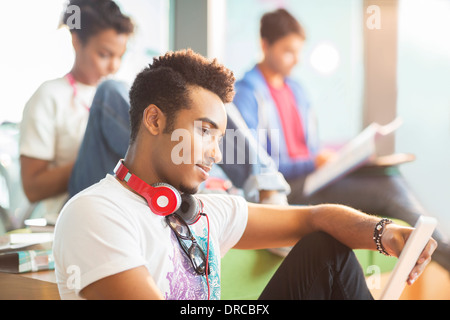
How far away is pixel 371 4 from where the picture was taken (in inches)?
104

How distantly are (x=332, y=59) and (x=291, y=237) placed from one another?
1.70 m

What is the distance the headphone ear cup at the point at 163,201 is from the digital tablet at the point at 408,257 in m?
0.36

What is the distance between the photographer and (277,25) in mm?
2363

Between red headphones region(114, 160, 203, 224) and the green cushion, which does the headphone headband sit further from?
the green cushion

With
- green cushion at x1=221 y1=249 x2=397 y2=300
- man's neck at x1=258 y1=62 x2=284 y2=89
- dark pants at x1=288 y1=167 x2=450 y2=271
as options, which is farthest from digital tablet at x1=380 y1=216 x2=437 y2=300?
man's neck at x1=258 y1=62 x2=284 y2=89

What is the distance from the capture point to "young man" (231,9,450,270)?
2.01 meters

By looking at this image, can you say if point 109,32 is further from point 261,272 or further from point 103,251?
point 103,251

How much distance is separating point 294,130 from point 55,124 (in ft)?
3.72

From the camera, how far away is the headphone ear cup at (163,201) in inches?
32.5

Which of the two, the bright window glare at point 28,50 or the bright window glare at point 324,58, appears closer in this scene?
the bright window glare at point 28,50

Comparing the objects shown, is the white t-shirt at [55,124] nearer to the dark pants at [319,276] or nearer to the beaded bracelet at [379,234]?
the dark pants at [319,276]

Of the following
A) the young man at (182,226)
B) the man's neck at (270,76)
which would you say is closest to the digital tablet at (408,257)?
the young man at (182,226)

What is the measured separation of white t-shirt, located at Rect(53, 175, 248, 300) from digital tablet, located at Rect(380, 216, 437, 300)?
0.30 metres
